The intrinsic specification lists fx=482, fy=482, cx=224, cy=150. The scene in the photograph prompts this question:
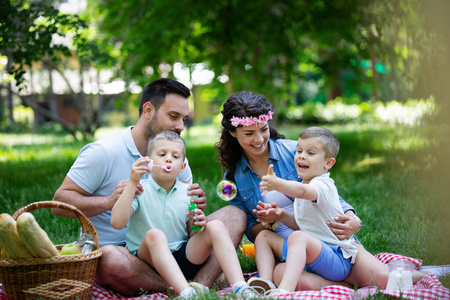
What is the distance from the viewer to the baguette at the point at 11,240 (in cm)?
244

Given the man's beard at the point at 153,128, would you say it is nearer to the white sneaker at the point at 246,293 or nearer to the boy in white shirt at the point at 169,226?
the boy in white shirt at the point at 169,226

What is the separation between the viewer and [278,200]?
10.4 ft

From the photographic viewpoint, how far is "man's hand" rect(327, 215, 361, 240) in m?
2.84

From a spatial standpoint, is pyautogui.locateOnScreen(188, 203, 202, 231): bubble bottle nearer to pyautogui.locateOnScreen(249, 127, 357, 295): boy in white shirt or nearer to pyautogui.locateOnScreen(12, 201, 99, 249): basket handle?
pyautogui.locateOnScreen(249, 127, 357, 295): boy in white shirt

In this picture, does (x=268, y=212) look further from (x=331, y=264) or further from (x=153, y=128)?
(x=153, y=128)

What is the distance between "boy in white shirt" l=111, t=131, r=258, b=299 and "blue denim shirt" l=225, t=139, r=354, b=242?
0.44 meters

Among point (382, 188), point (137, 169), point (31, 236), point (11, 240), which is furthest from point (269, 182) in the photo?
point (382, 188)

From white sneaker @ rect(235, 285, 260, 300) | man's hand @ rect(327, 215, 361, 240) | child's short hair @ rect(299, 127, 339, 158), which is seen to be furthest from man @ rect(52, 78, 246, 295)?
child's short hair @ rect(299, 127, 339, 158)

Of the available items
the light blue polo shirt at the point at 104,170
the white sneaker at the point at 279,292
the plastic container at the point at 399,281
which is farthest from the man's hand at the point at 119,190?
the plastic container at the point at 399,281

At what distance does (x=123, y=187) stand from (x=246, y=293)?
94 centimetres

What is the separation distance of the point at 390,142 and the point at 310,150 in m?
6.84

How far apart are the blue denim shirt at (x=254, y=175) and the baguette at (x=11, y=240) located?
1.41m

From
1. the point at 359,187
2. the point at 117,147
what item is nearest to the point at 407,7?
the point at 359,187

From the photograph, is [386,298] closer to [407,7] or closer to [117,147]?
[117,147]
